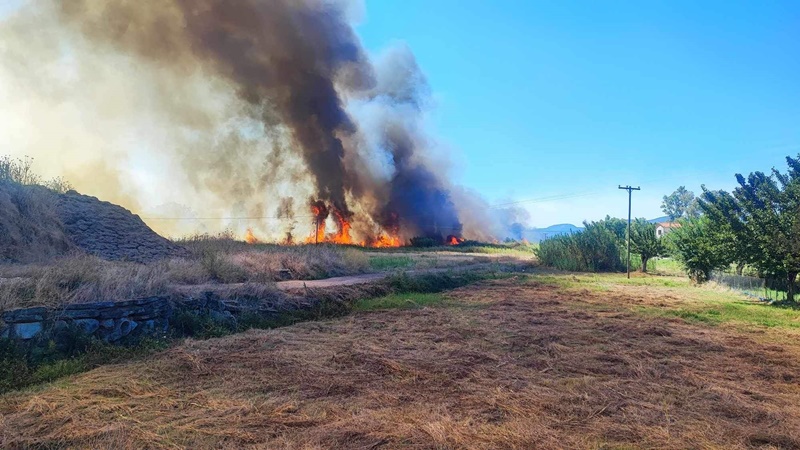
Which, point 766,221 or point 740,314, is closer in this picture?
point 740,314

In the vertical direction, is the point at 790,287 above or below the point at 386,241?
below

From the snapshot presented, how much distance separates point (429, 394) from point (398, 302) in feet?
23.3

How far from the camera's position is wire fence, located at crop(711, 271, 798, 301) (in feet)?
54.4

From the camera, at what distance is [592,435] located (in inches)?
173

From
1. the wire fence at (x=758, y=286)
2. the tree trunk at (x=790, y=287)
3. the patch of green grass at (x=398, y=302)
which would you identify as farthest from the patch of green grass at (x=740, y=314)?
the patch of green grass at (x=398, y=302)

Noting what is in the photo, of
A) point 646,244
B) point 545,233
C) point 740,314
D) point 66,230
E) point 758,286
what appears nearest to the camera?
point 740,314

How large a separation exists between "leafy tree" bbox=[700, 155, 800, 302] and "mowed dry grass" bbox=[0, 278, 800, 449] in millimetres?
6753

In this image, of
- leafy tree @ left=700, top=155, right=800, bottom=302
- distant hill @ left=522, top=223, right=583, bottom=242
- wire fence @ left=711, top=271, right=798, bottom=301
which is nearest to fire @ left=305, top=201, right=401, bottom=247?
distant hill @ left=522, top=223, right=583, bottom=242

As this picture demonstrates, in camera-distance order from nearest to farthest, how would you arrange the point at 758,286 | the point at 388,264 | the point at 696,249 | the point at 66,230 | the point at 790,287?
1. the point at 66,230
2. the point at 790,287
3. the point at 758,286
4. the point at 696,249
5. the point at 388,264

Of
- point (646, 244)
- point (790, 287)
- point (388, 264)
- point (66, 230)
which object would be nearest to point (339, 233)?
point (388, 264)

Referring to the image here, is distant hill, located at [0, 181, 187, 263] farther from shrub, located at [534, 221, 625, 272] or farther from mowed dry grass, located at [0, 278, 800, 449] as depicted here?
shrub, located at [534, 221, 625, 272]

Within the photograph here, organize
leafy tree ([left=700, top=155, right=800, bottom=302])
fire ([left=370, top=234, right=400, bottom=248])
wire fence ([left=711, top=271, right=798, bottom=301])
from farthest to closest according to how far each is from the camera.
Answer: fire ([left=370, top=234, right=400, bottom=248]) < wire fence ([left=711, top=271, right=798, bottom=301]) < leafy tree ([left=700, top=155, right=800, bottom=302])

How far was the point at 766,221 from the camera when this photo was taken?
1443cm

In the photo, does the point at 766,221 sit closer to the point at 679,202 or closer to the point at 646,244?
the point at 646,244
